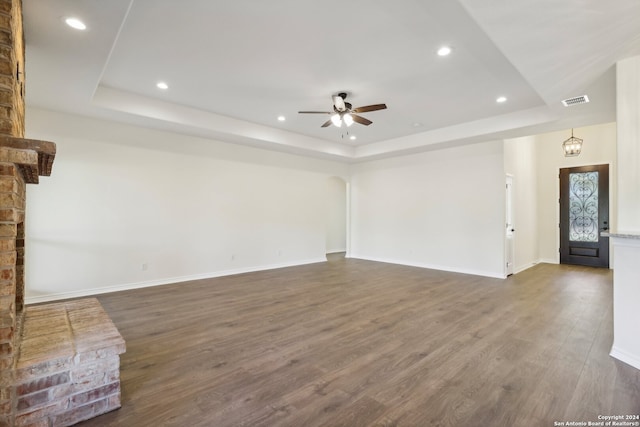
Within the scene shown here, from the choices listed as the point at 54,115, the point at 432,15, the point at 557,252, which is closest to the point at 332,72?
the point at 432,15

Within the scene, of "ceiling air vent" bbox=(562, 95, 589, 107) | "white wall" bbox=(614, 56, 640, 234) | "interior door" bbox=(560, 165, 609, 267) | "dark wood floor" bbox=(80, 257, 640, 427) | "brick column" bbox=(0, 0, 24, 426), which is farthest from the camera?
"interior door" bbox=(560, 165, 609, 267)

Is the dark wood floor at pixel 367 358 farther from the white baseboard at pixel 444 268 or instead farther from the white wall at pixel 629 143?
the white wall at pixel 629 143

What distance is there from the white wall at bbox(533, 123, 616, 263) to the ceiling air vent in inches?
177

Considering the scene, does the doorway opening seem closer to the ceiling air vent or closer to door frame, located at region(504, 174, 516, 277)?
door frame, located at region(504, 174, 516, 277)

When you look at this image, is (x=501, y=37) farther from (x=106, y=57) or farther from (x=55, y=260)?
(x=55, y=260)

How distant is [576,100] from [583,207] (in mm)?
4930

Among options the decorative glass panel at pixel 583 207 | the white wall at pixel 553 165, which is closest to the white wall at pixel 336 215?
the white wall at pixel 553 165

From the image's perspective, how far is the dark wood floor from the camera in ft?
6.48

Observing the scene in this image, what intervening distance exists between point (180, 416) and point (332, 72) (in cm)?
374

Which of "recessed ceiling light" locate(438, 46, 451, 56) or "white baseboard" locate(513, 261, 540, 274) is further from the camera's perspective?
"white baseboard" locate(513, 261, 540, 274)
